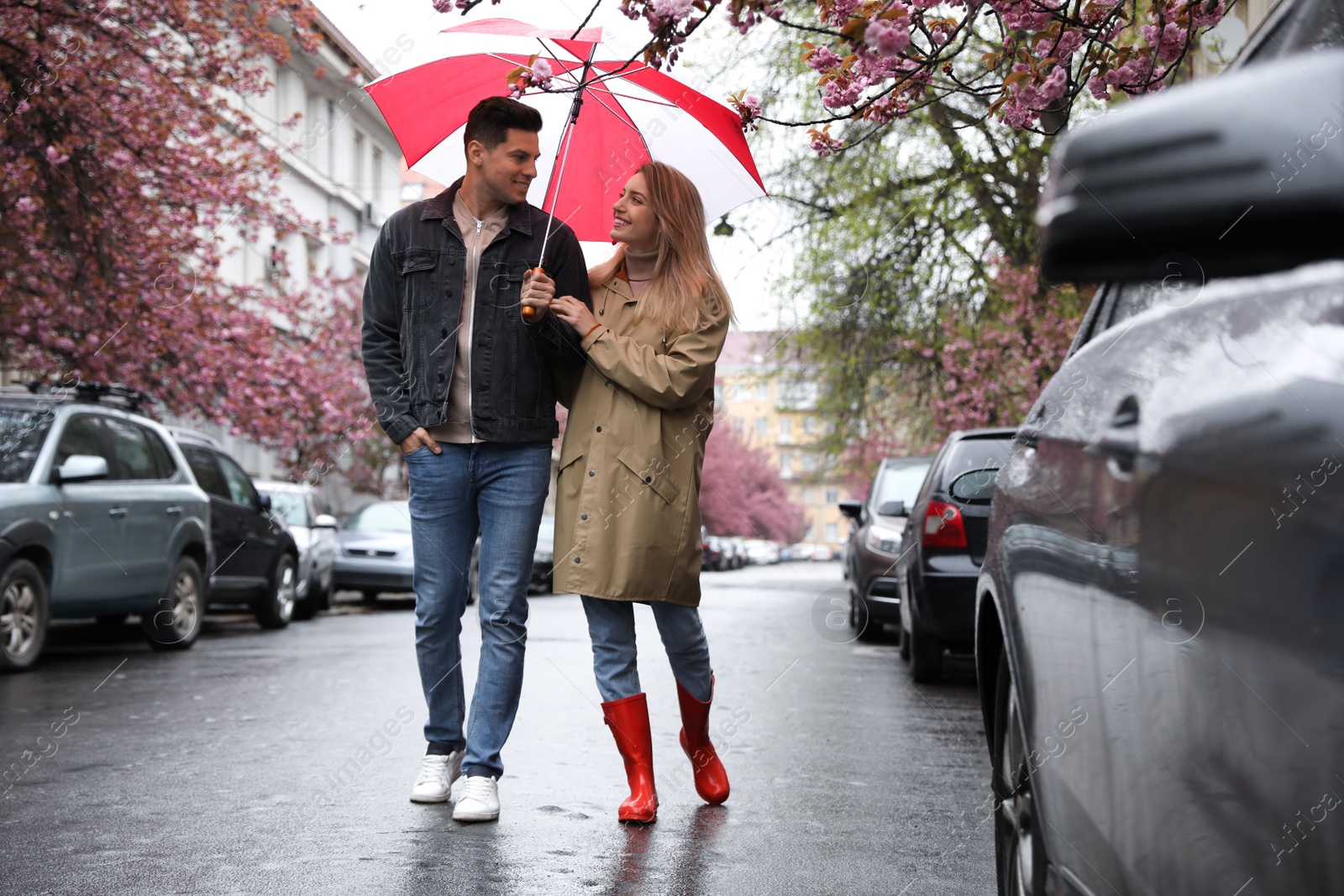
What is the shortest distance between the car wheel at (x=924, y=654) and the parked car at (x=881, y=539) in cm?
104

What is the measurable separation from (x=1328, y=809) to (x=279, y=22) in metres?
15.4

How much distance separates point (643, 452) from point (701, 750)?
40.9 inches

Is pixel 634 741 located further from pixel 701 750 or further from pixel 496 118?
pixel 496 118

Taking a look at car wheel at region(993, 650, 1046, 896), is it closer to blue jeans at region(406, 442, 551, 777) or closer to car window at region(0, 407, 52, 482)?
blue jeans at region(406, 442, 551, 777)

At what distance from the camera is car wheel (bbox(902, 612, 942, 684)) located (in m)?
9.12

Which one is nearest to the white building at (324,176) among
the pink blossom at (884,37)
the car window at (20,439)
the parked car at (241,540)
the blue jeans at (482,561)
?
the parked car at (241,540)

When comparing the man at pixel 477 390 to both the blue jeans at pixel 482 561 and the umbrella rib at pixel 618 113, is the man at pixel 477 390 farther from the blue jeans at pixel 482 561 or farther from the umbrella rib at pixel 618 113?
the umbrella rib at pixel 618 113

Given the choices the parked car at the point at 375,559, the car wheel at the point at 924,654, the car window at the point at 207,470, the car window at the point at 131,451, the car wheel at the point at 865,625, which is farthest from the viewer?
the parked car at the point at 375,559

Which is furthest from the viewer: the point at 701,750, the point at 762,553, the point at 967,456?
the point at 762,553

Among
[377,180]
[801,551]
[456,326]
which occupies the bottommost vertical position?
[801,551]

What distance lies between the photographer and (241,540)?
1347cm

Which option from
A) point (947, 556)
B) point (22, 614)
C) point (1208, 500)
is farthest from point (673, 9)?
point (22, 614)

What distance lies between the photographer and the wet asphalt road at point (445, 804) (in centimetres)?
388

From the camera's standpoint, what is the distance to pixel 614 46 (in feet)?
14.7
